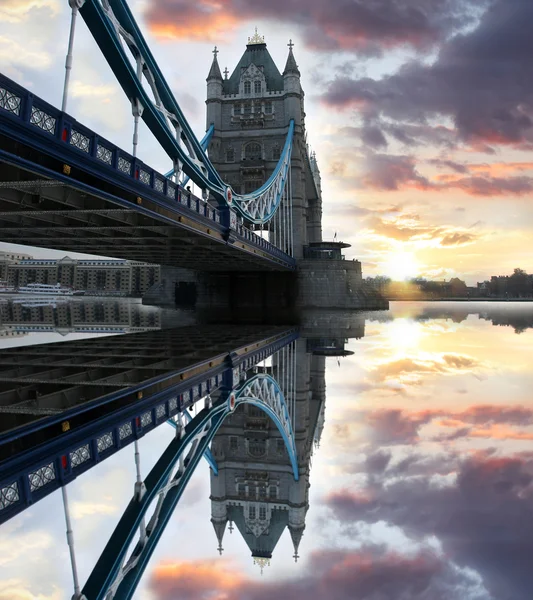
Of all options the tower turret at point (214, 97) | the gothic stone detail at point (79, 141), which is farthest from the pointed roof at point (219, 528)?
the tower turret at point (214, 97)

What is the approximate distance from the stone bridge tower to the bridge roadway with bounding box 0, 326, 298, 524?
45.3 m

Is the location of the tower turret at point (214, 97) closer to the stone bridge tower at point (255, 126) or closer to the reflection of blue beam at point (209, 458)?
the stone bridge tower at point (255, 126)

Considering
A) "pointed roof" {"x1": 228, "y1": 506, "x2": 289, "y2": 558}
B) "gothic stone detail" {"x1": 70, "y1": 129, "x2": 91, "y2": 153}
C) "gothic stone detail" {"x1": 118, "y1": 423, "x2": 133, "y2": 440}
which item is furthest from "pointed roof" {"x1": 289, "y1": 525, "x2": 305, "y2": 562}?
"gothic stone detail" {"x1": 70, "y1": 129, "x2": 91, "y2": 153}

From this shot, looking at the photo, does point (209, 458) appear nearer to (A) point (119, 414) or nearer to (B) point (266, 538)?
(A) point (119, 414)

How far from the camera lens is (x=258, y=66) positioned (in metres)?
64.2

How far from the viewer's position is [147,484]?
585 cm

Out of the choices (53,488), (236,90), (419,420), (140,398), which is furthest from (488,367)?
(236,90)

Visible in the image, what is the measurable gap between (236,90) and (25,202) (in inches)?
2028

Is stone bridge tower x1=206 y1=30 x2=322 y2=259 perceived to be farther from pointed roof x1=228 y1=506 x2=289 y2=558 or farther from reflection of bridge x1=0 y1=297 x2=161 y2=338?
pointed roof x1=228 y1=506 x2=289 y2=558

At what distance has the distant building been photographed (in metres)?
→ 158

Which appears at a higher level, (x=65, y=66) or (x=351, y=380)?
(x=65, y=66)

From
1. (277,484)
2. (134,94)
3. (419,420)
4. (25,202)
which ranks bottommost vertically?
(277,484)

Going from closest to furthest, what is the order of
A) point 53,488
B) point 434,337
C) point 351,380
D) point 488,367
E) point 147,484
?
point 53,488 → point 147,484 → point 351,380 → point 488,367 → point 434,337

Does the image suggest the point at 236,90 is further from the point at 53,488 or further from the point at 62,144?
the point at 53,488
